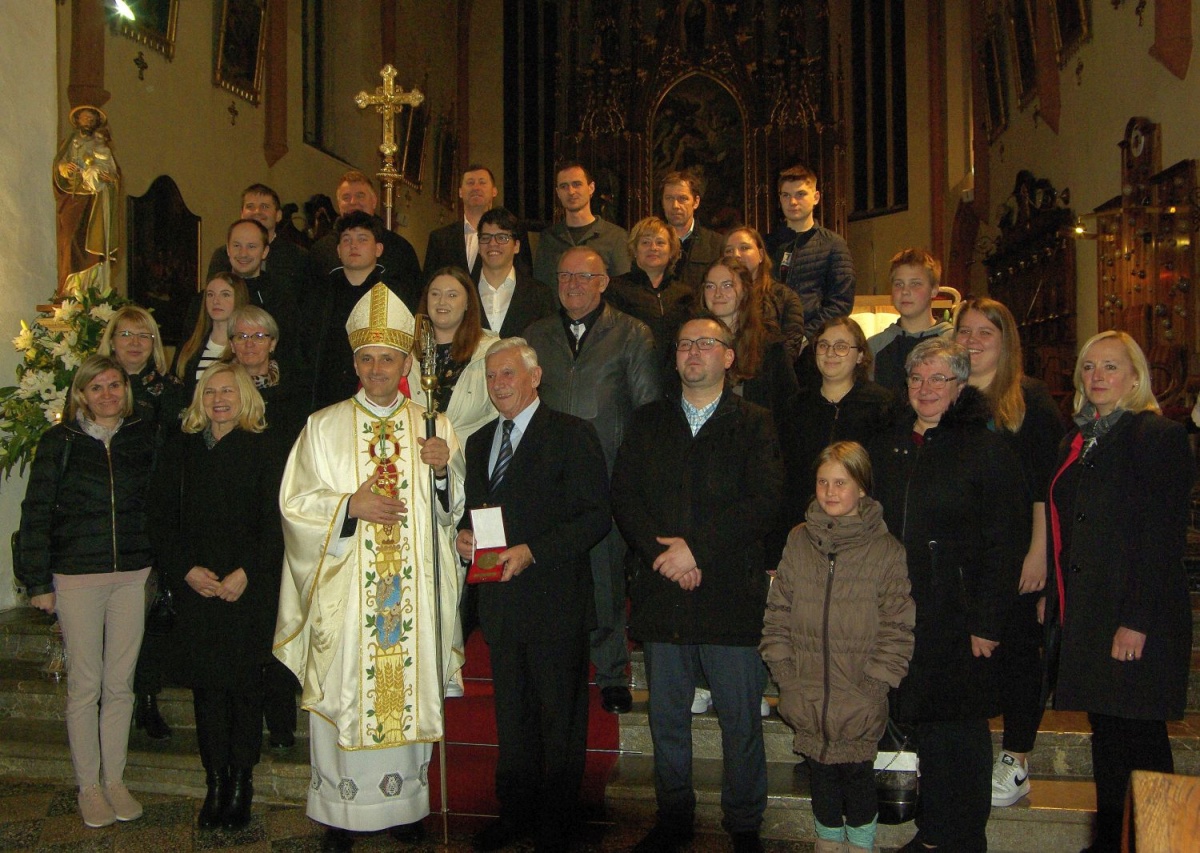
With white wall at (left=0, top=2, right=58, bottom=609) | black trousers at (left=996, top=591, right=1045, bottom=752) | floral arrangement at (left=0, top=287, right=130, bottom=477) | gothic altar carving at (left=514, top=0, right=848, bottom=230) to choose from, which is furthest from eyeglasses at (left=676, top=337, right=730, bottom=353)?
gothic altar carving at (left=514, top=0, right=848, bottom=230)

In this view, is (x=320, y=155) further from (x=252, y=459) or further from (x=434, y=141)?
(x=252, y=459)

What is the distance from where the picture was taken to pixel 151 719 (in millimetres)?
4688

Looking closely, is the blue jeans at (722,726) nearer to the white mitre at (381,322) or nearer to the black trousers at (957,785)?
the black trousers at (957,785)

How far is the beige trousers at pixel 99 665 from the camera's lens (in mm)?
3971

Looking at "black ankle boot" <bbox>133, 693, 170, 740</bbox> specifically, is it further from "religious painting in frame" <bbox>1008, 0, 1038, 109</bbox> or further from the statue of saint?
"religious painting in frame" <bbox>1008, 0, 1038, 109</bbox>

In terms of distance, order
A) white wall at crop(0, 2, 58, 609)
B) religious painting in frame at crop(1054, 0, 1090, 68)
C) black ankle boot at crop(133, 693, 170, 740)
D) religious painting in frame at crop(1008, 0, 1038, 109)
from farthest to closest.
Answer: religious painting in frame at crop(1008, 0, 1038, 109) → religious painting in frame at crop(1054, 0, 1090, 68) → white wall at crop(0, 2, 58, 609) → black ankle boot at crop(133, 693, 170, 740)

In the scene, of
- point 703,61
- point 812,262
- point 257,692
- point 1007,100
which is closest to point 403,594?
point 257,692

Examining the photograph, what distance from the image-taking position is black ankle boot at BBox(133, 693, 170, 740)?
469 centimetres

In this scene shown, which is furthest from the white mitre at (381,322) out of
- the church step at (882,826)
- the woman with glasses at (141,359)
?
the church step at (882,826)

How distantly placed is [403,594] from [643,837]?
1.21m

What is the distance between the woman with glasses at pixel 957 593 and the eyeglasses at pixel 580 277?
1527 mm

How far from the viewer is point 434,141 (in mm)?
16188

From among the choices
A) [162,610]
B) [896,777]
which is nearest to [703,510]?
[896,777]

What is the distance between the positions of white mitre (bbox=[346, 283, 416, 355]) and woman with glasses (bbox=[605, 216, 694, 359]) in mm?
1288
